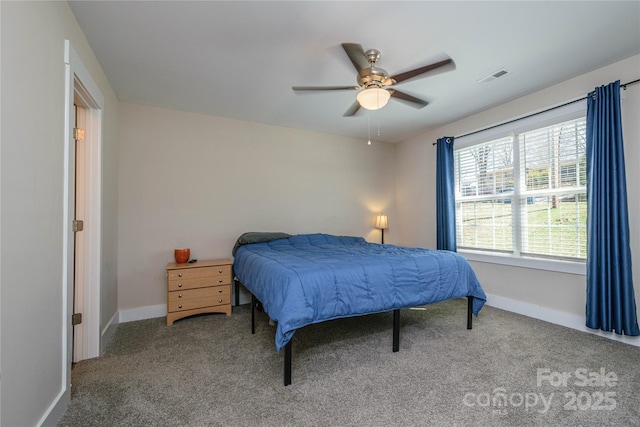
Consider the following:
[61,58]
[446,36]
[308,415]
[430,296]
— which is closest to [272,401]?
[308,415]

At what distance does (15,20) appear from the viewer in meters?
1.19

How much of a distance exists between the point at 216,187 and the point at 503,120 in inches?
148

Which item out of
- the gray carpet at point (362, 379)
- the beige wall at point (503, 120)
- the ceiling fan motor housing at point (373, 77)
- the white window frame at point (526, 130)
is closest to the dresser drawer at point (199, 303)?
the gray carpet at point (362, 379)

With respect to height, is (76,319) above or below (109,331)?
above

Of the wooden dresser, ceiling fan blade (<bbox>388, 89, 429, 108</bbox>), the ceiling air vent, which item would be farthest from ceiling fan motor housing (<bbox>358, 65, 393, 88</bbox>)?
the wooden dresser

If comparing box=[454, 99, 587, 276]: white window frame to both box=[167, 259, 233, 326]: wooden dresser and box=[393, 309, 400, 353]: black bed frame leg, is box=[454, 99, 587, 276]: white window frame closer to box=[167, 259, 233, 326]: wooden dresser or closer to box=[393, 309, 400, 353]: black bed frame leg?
box=[393, 309, 400, 353]: black bed frame leg

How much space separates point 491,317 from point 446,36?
2884mm

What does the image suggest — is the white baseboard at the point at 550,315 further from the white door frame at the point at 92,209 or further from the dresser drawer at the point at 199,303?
the white door frame at the point at 92,209

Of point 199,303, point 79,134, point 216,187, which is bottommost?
point 199,303

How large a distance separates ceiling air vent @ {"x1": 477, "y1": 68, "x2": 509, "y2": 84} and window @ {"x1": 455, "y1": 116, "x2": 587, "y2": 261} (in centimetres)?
84

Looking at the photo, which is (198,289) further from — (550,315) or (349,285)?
(550,315)

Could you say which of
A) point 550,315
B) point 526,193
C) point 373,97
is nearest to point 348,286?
point 373,97

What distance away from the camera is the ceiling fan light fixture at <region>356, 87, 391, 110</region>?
2.10 m

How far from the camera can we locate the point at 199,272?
3064 millimetres
